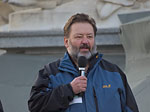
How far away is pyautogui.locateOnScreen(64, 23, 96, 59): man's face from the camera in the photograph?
2199 millimetres

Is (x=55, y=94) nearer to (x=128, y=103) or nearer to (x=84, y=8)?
(x=128, y=103)

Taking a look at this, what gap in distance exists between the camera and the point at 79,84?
6.76ft

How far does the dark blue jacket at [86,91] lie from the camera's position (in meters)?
2.13

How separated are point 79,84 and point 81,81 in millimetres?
20

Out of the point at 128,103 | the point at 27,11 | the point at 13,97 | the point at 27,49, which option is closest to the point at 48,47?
the point at 27,49

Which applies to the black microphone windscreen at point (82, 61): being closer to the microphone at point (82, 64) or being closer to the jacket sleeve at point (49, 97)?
the microphone at point (82, 64)

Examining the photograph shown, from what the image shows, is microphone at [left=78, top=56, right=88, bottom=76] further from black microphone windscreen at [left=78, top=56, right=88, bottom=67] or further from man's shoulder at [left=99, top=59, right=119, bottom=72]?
man's shoulder at [left=99, top=59, right=119, bottom=72]

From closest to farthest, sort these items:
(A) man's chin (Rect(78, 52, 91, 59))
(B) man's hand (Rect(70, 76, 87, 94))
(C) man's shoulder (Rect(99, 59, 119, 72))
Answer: (B) man's hand (Rect(70, 76, 87, 94)), (A) man's chin (Rect(78, 52, 91, 59)), (C) man's shoulder (Rect(99, 59, 119, 72))

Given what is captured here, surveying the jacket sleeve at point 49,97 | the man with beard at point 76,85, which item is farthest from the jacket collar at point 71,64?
the jacket sleeve at point 49,97

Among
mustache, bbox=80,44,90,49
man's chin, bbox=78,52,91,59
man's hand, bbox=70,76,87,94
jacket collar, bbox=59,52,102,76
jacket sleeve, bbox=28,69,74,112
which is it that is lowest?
jacket sleeve, bbox=28,69,74,112

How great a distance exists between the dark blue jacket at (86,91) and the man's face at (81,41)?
62mm

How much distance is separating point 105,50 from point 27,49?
119cm

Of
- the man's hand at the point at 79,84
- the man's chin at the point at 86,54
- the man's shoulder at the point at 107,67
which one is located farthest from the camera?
the man's shoulder at the point at 107,67

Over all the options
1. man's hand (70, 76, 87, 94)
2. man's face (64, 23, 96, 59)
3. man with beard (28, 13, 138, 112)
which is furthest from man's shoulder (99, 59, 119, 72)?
man's hand (70, 76, 87, 94)
